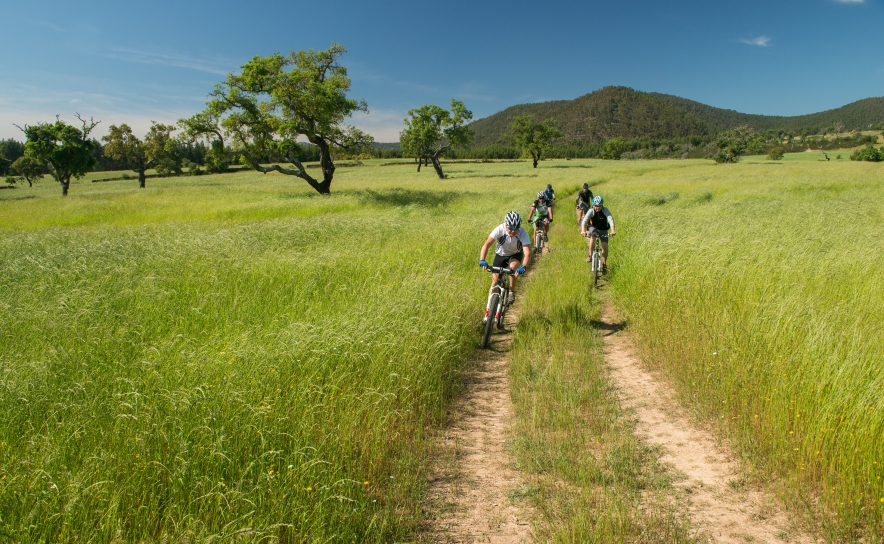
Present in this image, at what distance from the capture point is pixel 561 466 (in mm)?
3725

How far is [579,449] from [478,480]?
98 centimetres

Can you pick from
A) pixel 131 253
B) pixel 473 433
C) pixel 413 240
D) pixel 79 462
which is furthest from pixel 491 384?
pixel 131 253

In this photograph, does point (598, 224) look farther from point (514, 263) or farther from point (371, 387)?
point (371, 387)

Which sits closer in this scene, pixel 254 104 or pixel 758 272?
pixel 758 272

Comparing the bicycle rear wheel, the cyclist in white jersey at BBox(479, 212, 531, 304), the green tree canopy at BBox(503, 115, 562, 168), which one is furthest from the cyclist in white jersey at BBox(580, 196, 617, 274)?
the green tree canopy at BBox(503, 115, 562, 168)

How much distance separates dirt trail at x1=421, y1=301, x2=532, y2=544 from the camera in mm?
3143

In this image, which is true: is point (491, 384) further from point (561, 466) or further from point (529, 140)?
point (529, 140)

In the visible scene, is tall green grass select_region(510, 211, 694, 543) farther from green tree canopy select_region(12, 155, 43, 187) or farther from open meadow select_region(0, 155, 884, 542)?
green tree canopy select_region(12, 155, 43, 187)

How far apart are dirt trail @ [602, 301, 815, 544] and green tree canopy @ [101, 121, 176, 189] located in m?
54.9

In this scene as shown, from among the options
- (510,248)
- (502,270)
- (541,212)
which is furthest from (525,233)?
(541,212)

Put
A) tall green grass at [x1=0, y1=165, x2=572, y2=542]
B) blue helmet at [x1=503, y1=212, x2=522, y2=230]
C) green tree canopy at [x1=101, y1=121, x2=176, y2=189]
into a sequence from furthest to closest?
1. green tree canopy at [x1=101, y1=121, x2=176, y2=189]
2. blue helmet at [x1=503, y1=212, x2=522, y2=230]
3. tall green grass at [x1=0, y1=165, x2=572, y2=542]

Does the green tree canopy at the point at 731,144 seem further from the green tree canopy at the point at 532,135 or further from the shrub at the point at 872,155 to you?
the green tree canopy at the point at 532,135

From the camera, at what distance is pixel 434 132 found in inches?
2142

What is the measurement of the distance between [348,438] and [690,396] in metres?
3.68
